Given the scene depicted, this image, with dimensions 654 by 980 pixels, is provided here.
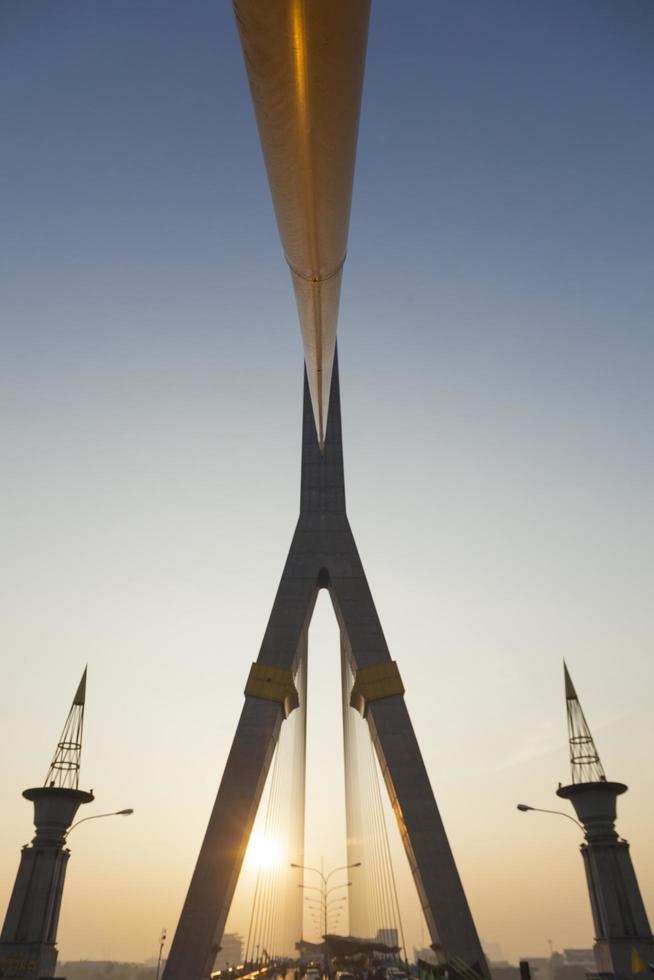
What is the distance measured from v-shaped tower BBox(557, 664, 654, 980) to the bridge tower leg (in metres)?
5.01

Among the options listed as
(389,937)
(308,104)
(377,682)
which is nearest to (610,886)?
(377,682)

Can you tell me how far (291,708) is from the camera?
3847cm

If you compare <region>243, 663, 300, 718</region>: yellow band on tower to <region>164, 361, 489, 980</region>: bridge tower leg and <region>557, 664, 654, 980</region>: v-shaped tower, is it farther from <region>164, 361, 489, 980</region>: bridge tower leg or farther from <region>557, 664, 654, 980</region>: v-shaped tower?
→ <region>557, 664, 654, 980</region>: v-shaped tower

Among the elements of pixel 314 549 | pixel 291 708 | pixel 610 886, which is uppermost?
pixel 314 549

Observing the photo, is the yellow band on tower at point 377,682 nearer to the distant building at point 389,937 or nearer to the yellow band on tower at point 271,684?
the yellow band on tower at point 271,684

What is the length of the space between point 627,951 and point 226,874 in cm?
1673

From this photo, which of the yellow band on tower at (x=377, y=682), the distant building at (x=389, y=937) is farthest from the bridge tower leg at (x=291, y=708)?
the distant building at (x=389, y=937)

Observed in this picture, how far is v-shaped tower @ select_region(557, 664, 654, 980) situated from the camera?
2653 cm

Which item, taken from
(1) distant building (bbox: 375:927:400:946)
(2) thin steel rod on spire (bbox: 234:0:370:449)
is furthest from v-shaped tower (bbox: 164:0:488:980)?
(1) distant building (bbox: 375:927:400:946)

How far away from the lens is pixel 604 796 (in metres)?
28.8

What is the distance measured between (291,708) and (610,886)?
57.0ft

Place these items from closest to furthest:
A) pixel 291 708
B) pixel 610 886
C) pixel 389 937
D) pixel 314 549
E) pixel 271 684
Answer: pixel 610 886
pixel 271 684
pixel 291 708
pixel 314 549
pixel 389 937

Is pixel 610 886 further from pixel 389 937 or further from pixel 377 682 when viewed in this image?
pixel 389 937

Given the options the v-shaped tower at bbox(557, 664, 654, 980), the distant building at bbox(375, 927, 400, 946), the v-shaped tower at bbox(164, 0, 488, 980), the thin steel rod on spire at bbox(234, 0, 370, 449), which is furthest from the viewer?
the distant building at bbox(375, 927, 400, 946)
